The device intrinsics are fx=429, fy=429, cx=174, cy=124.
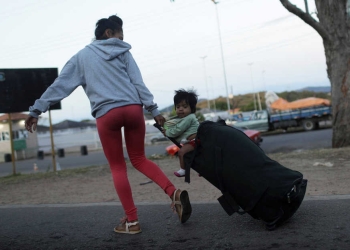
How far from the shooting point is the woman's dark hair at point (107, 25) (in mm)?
3781

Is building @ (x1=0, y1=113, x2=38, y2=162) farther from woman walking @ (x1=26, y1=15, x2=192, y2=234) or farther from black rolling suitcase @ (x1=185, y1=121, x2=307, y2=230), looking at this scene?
black rolling suitcase @ (x1=185, y1=121, x2=307, y2=230)

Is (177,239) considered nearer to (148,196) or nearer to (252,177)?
(252,177)

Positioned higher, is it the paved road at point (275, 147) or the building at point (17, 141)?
the building at point (17, 141)

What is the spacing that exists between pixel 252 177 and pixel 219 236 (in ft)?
1.74

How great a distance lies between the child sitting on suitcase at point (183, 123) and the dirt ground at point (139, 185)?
4.60ft

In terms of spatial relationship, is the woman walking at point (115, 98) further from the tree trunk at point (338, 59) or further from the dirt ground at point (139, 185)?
the tree trunk at point (338, 59)

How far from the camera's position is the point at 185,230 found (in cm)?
362

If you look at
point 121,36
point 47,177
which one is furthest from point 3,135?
point 121,36

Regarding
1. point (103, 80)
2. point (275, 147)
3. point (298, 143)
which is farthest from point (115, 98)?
point (298, 143)

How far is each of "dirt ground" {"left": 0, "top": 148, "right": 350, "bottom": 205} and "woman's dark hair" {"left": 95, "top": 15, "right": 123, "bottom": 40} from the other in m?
2.35

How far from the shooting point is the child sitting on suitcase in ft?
12.9

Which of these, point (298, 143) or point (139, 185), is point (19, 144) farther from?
point (139, 185)

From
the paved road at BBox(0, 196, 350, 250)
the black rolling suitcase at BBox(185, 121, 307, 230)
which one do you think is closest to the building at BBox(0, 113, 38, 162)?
the paved road at BBox(0, 196, 350, 250)

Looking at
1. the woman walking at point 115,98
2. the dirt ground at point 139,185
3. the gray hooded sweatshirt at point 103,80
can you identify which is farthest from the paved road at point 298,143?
the gray hooded sweatshirt at point 103,80
